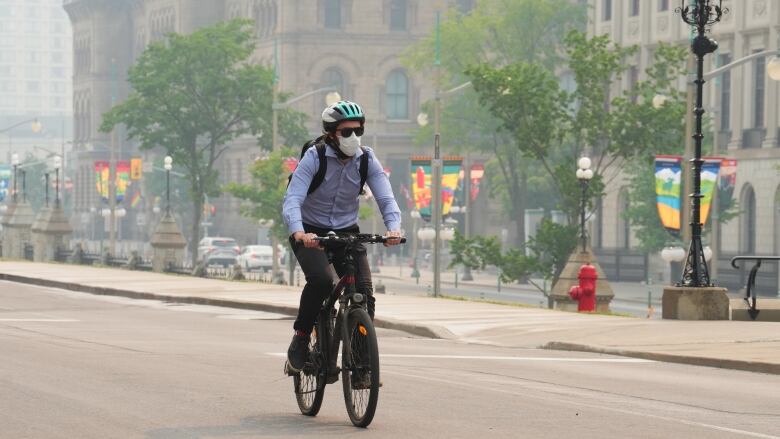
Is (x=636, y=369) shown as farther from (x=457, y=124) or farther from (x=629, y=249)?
(x=457, y=124)

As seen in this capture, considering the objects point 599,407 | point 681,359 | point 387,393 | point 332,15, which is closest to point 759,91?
point 332,15

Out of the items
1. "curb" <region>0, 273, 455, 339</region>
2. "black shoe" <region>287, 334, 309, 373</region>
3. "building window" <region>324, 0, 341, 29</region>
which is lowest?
"curb" <region>0, 273, 455, 339</region>

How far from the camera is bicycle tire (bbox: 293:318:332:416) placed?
12.4 metres

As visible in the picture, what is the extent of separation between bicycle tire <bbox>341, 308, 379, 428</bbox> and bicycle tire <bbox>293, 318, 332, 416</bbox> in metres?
0.43

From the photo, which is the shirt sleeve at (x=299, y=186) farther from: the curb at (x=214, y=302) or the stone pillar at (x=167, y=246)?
the stone pillar at (x=167, y=246)

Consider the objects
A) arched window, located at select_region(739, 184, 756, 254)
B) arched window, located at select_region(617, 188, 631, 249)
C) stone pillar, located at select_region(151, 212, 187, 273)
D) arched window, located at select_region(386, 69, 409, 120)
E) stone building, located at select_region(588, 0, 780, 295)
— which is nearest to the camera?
stone pillar, located at select_region(151, 212, 187, 273)

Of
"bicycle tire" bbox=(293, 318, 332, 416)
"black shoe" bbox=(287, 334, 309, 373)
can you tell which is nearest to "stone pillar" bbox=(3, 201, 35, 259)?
"bicycle tire" bbox=(293, 318, 332, 416)

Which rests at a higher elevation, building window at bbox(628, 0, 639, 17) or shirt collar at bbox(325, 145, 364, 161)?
building window at bbox(628, 0, 639, 17)

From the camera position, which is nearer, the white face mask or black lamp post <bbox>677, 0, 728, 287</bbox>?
the white face mask

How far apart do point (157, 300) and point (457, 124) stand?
208ft

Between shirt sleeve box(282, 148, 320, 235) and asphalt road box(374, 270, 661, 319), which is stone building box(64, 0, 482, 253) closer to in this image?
asphalt road box(374, 270, 661, 319)

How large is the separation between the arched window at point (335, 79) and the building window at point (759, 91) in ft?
166

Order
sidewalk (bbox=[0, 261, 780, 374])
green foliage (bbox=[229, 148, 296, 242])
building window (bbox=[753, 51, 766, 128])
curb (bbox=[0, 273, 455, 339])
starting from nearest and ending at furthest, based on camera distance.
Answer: sidewalk (bbox=[0, 261, 780, 374]) < curb (bbox=[0, 273, 455, 339]) < building window (bbox=[753, 51, 766, 128]) < green foliage (bbox=[229, 148, 296, 242])

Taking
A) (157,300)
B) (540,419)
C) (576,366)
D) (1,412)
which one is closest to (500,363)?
(576,366)
